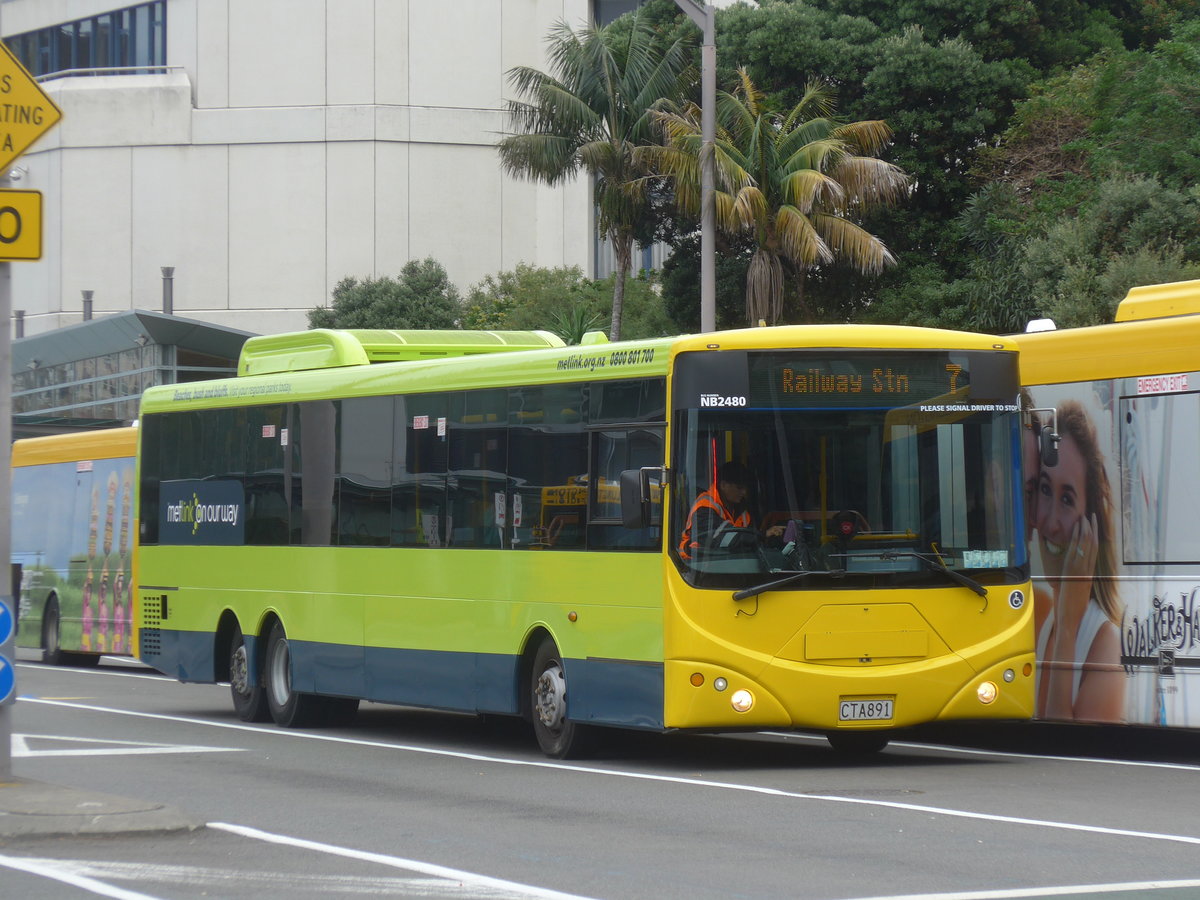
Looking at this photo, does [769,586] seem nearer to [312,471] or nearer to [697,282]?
[312,471]

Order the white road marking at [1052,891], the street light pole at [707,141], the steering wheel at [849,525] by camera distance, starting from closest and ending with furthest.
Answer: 1. the white road marking at [1052,891]
2. the steering wheel at [849,525]
3. the street light pole at [707,141]

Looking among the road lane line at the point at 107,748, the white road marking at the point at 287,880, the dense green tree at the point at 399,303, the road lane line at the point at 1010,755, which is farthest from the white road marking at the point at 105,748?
the dense green tree at the point at 399,303

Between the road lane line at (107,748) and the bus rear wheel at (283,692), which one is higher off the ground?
the bus rear wheel at (283,692)

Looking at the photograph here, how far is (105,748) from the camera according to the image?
14.9 meters

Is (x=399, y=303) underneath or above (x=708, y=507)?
above

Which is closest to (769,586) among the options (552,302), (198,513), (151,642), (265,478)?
(265,478)

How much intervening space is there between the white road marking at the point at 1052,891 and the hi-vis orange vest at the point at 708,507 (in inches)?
192

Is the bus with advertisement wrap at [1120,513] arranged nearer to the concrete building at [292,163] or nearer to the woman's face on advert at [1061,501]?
the woman's face on advert at [1061,501]

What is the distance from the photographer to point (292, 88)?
71.8m

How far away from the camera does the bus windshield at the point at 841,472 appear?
41.2ft

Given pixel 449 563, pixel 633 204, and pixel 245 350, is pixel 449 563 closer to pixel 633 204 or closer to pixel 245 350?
pixel 245 350

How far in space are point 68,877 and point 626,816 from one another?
3156 mm

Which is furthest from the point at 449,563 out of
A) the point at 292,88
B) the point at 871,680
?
the point at 292,88

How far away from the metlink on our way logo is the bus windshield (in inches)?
277
